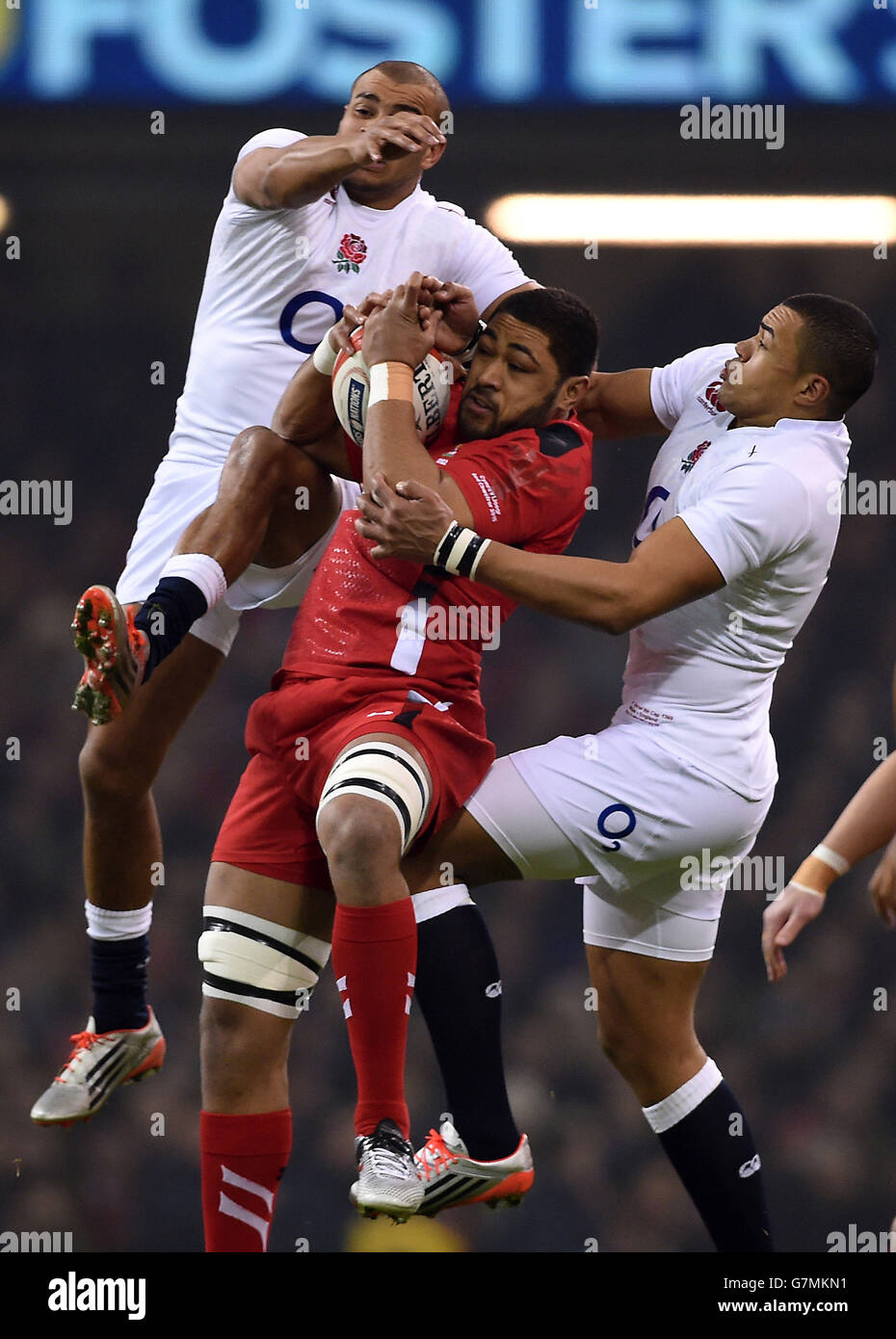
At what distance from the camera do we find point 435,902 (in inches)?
108

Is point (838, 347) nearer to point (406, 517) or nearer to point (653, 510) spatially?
point (653, 510)

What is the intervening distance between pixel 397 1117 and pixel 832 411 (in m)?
1.38

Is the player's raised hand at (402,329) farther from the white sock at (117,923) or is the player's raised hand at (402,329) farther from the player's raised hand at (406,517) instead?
the white sock at (117,923)

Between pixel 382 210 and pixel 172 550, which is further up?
pixel 382 210

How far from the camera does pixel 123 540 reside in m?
4.97

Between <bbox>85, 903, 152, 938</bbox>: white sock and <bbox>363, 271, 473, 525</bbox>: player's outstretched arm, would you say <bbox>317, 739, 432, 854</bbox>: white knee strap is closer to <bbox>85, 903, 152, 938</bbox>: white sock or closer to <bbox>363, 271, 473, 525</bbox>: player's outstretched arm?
<bbox>363, 271, 473, 525</bbox>: player's outstretched arm

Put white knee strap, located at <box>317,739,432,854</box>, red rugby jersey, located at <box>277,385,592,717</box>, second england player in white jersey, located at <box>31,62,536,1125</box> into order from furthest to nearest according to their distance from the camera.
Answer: second england player in white jersey, located at <box>31,62,536,1125</box>, red rugby jersey, located at <box>277,385,592,717</box>, white knee strap, located at <box>317,739,432,854</box>

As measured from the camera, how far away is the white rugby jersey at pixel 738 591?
111 inches

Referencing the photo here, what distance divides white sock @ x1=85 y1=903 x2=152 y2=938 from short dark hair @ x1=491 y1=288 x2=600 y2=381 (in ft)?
4.36

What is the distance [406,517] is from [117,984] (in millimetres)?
1200

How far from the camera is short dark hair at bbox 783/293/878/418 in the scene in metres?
2.87

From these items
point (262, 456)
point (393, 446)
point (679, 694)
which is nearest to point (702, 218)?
point (679, 694)

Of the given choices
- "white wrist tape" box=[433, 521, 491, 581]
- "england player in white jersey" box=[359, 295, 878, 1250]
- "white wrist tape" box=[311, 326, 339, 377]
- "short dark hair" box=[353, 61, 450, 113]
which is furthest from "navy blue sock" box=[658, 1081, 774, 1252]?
"short dark hair" box=[353, 61, 450, 113]

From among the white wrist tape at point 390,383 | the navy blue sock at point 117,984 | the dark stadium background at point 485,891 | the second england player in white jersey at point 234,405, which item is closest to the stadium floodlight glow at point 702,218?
the dark stadium background at point 485,891
